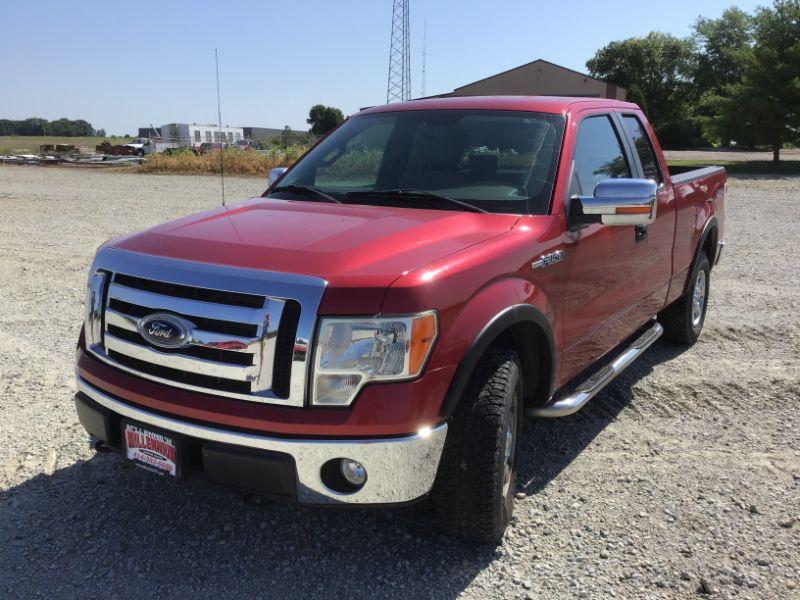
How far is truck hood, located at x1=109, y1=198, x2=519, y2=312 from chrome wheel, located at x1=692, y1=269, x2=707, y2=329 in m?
3.07

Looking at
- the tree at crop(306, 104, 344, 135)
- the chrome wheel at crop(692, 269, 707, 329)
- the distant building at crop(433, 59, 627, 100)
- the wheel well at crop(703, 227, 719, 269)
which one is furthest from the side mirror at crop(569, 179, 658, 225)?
the tree at crop(306, 104, 344, 135)

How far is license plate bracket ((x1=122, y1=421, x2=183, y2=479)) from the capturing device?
2602 mm

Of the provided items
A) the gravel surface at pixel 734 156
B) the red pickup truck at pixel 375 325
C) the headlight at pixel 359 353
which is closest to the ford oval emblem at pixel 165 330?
the red pickup truck at pixel 375 325

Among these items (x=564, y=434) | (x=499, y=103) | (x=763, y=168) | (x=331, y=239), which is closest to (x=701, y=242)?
(x=564, y=434)

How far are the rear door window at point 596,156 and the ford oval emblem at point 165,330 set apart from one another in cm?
202

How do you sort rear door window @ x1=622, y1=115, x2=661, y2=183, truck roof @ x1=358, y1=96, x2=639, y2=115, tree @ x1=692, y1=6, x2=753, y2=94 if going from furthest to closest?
tree @ x1=692, y1=6, x2=753, y2=94 → rear door window @ x1=622, y1=115, x2=661, y2=183 → truck roof @ x1=358, y1=96, x2=639, y2=115

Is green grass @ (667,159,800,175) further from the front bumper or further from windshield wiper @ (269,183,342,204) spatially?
the front bumper

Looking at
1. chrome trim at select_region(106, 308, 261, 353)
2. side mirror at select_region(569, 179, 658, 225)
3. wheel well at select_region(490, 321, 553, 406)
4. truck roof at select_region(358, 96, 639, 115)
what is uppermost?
truck roof at select_region(358, 96, 639, 115)

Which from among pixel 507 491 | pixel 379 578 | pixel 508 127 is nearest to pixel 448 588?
pixel 379 578

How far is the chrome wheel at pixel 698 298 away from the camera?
223 inches

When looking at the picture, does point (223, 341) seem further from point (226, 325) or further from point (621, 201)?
point (621, 201)

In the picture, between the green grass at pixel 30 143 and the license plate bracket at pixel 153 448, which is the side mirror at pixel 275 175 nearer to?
the license plate bracket at pixel 153 448

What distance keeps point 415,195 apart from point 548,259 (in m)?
0.74

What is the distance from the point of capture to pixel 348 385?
7.91 feet
